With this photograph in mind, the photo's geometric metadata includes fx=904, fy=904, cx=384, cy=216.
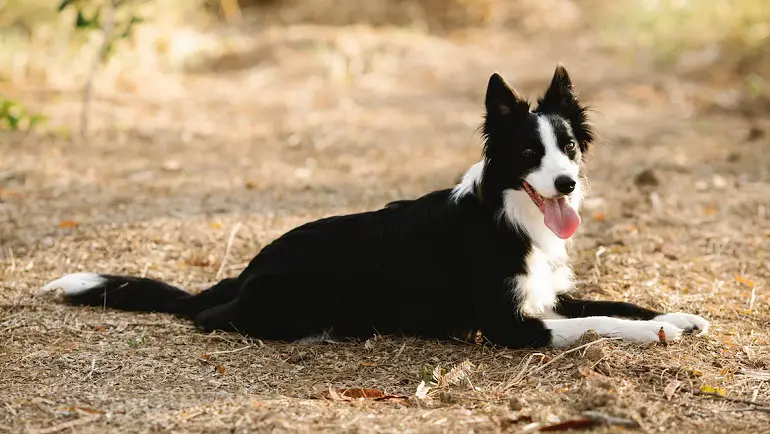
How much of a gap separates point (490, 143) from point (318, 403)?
1.46 m

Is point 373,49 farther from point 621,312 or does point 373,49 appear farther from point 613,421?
point 613,421

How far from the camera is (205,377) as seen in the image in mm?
3949

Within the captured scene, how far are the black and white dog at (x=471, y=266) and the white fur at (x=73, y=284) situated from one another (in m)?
0.59

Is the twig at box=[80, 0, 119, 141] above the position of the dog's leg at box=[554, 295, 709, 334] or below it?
above

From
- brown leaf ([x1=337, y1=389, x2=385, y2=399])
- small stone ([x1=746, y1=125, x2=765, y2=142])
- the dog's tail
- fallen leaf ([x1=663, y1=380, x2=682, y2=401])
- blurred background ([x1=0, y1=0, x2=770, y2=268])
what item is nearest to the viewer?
fallen leaf ([x1=663, y1=380, x2=682, y2=401])

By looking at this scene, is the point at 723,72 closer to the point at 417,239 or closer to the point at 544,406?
the point at 417,239

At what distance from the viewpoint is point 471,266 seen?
168 inches

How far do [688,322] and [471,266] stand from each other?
1058 millimetres

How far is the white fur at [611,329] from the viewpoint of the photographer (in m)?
4.11

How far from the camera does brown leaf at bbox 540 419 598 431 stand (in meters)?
3.21

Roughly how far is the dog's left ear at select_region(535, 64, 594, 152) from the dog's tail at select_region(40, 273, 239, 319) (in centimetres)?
182

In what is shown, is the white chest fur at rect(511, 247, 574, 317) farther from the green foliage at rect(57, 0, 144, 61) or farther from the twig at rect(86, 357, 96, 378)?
the green foliage at rect(57, 0, 144, 61)

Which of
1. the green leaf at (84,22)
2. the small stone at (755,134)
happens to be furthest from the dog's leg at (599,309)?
the small stone at (755,134)

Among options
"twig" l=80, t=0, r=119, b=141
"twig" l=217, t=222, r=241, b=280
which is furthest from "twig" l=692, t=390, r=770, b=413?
"twig" l=80, t=0, r=119, b=141
